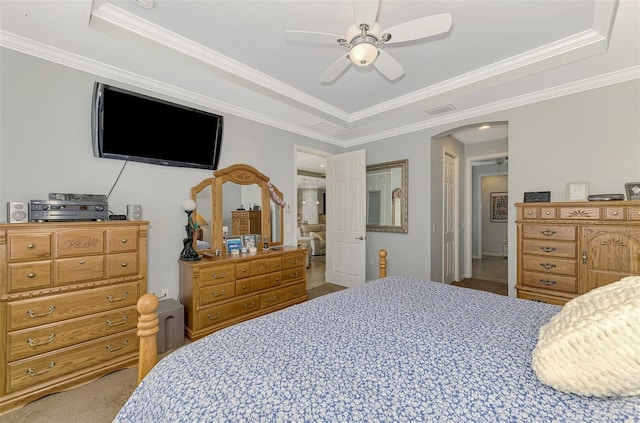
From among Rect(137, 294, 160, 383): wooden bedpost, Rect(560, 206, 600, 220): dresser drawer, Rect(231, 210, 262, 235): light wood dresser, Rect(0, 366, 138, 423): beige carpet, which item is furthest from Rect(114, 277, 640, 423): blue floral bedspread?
Rect(231, 210, 262, 235): light wood dresser

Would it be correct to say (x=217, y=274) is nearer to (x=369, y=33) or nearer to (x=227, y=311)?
(x=227, y=311)

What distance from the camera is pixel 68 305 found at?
6.61 feet

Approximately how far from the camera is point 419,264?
13.4ft

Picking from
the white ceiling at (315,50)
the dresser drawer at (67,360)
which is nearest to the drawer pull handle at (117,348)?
the dresser drawer at (67,360)

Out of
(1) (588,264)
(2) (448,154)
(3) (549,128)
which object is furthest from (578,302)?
(2) (448,154)

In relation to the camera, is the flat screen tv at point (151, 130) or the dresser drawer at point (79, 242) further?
the flat screen tv at point (151, 130)

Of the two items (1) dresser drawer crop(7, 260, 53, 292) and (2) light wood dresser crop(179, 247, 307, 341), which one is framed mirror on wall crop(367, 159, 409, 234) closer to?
(2) light wood dresser crop(179, 247, 307, 341)

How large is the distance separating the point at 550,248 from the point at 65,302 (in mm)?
4162

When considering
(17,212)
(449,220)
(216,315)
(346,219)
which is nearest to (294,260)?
(216,315)

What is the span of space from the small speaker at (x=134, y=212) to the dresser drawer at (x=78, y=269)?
466 millimetres

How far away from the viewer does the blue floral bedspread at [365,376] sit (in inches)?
32.0

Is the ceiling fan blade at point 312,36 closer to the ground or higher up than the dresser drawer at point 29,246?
higher up

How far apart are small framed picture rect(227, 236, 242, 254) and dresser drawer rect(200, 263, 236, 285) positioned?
0.44m

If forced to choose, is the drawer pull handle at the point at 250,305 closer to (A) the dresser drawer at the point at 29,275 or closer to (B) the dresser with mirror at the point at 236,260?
(B) the dresser with mirror at the point at 236,260
